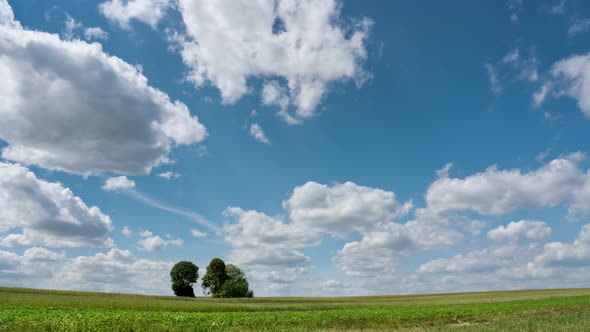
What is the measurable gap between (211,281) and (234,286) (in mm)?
8751

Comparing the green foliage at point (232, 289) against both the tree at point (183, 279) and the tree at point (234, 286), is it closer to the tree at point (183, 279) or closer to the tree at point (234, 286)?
the tree at point (234, 286)

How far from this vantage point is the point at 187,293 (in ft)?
348

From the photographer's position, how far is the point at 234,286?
104m

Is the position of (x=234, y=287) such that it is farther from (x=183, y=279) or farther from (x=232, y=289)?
(x=183, y=279)

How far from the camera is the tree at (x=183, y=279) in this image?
10612cm

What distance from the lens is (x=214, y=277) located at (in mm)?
109062

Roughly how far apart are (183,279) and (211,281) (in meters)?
7.52

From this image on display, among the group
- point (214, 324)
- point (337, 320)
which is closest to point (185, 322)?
point (214, 324)

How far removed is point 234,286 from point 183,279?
14384mm

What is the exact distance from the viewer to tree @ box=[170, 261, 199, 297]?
106 m

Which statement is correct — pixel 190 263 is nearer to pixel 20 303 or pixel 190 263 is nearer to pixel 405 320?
pixel 20 303

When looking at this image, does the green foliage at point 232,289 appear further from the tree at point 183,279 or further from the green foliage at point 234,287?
the tree at point 183,279

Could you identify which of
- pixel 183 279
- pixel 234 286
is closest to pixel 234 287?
pixel 234 286

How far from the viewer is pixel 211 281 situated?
10906 cm
